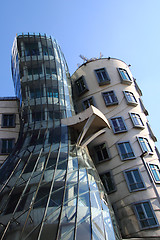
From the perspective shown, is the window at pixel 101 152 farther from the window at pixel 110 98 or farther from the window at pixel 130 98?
the window at pixel 130 98

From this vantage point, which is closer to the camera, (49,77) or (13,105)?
(49,77)

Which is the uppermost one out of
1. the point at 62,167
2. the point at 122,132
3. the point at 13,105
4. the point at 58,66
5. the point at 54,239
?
the point at 58,66

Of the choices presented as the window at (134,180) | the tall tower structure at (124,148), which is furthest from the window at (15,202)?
the window at (134,180)

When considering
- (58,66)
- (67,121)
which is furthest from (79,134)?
(58,66)

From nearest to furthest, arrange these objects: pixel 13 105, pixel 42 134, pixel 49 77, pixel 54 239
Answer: pixel 54 239, pixel 42 134, pixel 49 77, pixel 13 105

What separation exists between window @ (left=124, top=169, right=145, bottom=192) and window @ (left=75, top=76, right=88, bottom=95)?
839 cm

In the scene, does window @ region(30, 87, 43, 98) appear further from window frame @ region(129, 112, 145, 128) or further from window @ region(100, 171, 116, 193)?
window @ region(100, 171, 116, 193)

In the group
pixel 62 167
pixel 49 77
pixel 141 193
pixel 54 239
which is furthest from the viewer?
pixel 49 77

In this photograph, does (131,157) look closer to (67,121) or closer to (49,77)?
(67,121)

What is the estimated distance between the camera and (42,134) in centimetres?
1620

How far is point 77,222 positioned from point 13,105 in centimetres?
1368

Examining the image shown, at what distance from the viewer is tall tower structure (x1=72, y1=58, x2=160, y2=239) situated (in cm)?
1430

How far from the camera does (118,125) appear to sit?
18.3 meters

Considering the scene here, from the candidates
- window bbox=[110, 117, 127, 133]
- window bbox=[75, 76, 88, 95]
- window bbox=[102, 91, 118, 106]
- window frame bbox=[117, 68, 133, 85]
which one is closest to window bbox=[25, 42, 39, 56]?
window bbox=[75, 76, 88, 95]
